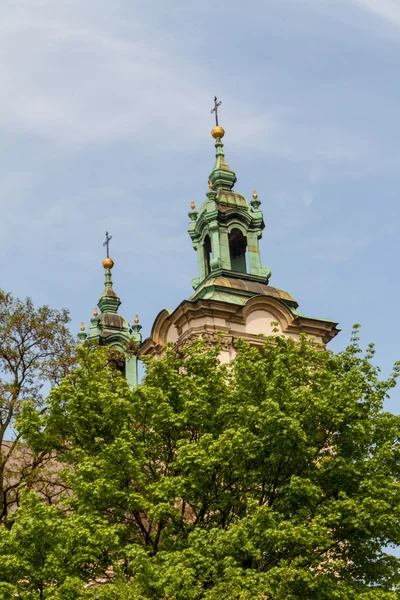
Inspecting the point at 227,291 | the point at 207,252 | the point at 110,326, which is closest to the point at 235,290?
the point at 227,291

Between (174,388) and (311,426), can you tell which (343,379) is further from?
(174,388)

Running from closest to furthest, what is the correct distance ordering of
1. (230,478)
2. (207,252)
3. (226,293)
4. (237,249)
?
(230,478) → (226,293) → (207,252) → (237,249)

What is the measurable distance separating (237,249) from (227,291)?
3.65 metres

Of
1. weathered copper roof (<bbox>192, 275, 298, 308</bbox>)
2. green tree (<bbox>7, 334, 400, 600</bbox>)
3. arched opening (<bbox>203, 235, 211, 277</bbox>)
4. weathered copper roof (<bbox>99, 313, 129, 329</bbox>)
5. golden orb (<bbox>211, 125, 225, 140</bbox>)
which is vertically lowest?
green tree (<bbox>7, 334, 400, 600</bbox>)

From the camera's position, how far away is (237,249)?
120 ft

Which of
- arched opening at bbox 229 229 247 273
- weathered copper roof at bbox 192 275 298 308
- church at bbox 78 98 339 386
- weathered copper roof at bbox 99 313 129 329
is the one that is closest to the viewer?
church at bbox 78 98 339 386

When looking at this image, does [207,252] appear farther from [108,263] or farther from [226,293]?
[108,263]

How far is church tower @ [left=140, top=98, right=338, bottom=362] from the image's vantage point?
→ 31.3 meters

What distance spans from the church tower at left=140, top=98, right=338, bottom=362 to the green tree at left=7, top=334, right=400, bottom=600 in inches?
289

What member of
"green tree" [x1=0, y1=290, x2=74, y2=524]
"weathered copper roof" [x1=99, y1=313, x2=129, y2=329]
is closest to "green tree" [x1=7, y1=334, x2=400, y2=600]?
"green tree" [x1=0, y1=290, x2=74, y2=524]

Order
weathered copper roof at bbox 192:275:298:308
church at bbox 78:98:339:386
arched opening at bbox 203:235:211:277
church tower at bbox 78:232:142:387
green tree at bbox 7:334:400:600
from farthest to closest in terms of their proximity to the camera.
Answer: church tower at bbox 78:232:142:387 → arched opening at bbox 203:235:211:277 → weathered copper roof at bbox 192:275:298:308 → church at bbox 78:98:339:386 → green tree at bbox 7:334:400:600

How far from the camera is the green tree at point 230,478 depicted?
62.5ft

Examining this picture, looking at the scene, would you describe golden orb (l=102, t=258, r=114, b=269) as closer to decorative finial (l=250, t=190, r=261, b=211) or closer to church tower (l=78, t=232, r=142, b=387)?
church tower (l=78, t=232, r=142, b=387)

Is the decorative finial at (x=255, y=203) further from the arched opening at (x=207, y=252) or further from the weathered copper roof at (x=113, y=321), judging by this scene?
the weathered copper roof at (x=113, y=321)
